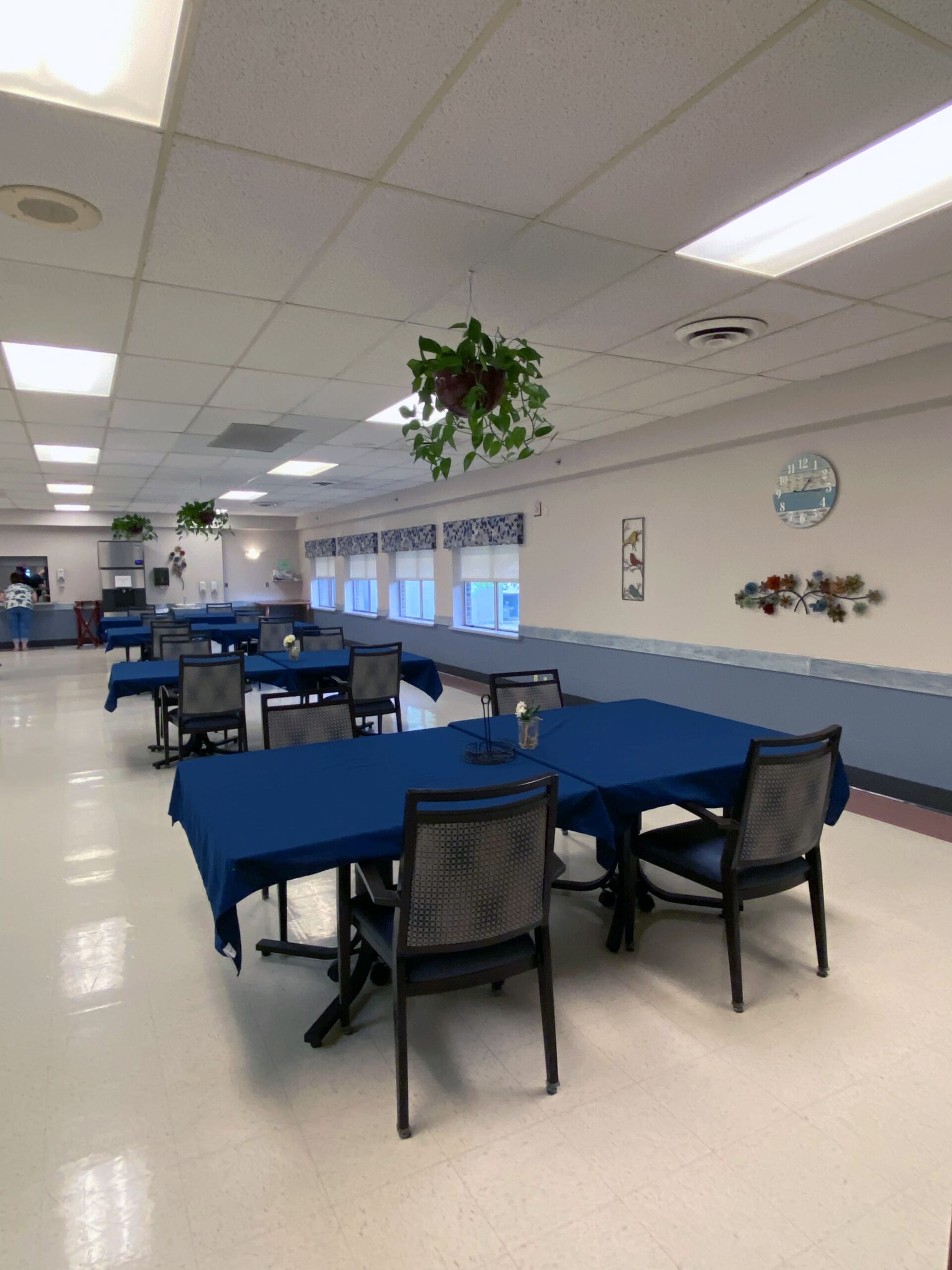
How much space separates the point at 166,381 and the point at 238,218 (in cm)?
219

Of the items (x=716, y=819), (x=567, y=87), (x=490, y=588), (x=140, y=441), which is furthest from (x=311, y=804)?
(x=490, y=588)

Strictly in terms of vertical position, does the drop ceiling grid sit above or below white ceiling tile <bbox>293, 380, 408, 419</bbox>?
below

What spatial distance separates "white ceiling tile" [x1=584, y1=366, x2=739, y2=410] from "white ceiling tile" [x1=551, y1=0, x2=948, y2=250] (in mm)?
1827

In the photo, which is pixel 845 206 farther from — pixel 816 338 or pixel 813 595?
pixel 813 595

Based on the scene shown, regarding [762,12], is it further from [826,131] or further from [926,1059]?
[926,1059]

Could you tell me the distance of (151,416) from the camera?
5.08 m

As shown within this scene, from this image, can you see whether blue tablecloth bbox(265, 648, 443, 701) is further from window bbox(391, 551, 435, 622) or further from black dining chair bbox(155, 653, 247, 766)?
window bbox(391, 551, 435, 622)

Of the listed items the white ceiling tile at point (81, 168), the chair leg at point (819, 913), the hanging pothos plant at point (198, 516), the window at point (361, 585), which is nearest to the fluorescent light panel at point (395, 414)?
the white ceiling tile at point (81, 168)

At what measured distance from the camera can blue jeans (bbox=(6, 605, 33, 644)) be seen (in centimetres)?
1254

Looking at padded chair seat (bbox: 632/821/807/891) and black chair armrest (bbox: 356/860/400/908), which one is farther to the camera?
padded chair seat (bbox: 632/821/807/891)

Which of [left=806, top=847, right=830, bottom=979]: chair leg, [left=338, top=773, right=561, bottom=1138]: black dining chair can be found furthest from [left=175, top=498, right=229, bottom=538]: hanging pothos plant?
[left=806, top=847, right=830, bottom=979]: chair leg

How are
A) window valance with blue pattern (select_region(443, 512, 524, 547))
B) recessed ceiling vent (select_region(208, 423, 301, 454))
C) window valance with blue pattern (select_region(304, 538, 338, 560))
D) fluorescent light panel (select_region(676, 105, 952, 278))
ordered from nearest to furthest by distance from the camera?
1. fluorescent light panel (select_region(676, 105, 952, 278))
2. recessed ceiling vent (select_region(208, 423, 301, 454))
3. window valance with blue pattern (select_region(443, 512, 524, 547))
4. window valance with blue pattern (select_region(304, 538, 338, 560))

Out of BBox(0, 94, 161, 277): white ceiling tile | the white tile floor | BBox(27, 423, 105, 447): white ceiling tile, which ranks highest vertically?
BBox(27, 423, 105, 447): white ceiling tile

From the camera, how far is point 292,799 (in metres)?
2.26
